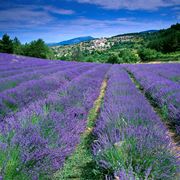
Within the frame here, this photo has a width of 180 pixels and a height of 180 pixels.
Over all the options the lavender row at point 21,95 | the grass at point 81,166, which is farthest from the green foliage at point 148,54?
the grass at point 81,166

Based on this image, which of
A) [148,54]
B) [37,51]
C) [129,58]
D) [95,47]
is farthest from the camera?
[95,47]

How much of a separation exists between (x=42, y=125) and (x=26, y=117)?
0.31m

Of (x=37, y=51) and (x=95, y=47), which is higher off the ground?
(x=95, y=47)

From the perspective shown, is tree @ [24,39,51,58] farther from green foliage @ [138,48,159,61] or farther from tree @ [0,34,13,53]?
green foliage @ [138,48,159,61]

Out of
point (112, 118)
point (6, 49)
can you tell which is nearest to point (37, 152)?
→ point (112, 118)

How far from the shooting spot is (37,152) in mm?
2416

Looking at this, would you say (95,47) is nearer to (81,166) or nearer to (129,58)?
(129,58)

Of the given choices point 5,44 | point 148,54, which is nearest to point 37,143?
point 5,44

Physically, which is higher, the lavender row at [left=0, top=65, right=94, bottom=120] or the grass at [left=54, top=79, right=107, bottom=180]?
the lavender row at [left=0, top=65, right=94, bottom=120]

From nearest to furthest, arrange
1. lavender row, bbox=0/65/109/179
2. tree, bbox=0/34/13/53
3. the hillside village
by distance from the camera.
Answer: lavender row, bbox=0/65/109/179, tree, bbox=0/34/13/53, the hillside village

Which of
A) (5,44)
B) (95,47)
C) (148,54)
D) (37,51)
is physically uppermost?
(95,47)

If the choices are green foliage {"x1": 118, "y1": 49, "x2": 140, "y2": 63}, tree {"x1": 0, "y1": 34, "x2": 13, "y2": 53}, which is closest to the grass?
tree {"x1": 0, "y1": 34, "x2": 13, "y2": 53}

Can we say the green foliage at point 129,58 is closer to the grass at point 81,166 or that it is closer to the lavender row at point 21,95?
the lavender row at point 21,95

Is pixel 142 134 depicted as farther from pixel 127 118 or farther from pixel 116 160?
pixel 127 118
